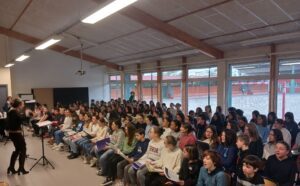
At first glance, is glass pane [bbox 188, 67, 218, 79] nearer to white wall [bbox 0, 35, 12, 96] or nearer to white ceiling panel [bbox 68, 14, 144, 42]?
white ceiling panel [bbox 68, 14, 144, 42]

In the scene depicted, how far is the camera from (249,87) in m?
7.74

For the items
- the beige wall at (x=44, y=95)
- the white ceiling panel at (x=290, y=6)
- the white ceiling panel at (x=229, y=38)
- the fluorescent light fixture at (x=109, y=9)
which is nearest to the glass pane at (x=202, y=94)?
the white ceiling panel at (x=229, y=38)

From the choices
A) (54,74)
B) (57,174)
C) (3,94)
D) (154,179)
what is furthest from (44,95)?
(154,179)

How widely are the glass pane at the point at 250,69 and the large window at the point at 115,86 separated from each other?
7836 mm

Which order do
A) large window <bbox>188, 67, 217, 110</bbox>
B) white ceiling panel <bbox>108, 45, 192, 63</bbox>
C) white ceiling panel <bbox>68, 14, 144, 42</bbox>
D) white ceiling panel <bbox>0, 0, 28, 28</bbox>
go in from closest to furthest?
white ceiling panel <bbox>68, 14, 144, 42</bbox>
white ceiling panel <bbox>0, 0, 28, 28</bbox>
white ceiling panel <bbox>108, 45, 192, 63</bbox>
large window <bbox>188, 67, 217, 110</bbox>

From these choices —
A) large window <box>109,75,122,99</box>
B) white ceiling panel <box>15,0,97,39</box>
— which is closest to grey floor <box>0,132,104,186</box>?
white ceiling panel <box>15,0,97,39</box>

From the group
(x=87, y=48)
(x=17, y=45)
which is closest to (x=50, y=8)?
(x=87, y=48)

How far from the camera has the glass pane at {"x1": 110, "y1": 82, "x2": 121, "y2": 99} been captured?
14.5m

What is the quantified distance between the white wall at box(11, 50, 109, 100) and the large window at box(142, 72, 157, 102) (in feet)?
12.2

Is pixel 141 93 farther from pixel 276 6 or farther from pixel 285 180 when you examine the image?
pixel 285 180

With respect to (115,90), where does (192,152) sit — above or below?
below

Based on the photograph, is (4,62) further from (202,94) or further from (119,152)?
(119,152)

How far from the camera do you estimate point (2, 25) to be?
1094cm

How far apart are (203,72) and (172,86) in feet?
6.28
